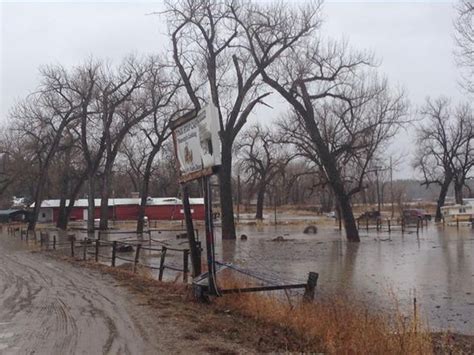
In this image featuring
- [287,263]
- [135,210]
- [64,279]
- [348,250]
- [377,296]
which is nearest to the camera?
[377,296]

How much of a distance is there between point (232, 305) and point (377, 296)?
5.08 m

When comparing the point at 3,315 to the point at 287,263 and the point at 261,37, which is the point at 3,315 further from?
the point at 261,37

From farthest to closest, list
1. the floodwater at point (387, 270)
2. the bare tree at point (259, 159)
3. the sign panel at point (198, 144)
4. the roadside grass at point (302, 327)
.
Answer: the bare tree at point (259, 159) < the floodwater at point (387, 270) < the sign panel at point (198, 144) < the roadside grass at point (302, 327)

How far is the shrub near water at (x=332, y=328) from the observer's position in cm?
639

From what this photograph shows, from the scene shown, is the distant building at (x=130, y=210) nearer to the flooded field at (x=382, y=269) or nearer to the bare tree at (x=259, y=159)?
the bare tree at (x=259, y=159)

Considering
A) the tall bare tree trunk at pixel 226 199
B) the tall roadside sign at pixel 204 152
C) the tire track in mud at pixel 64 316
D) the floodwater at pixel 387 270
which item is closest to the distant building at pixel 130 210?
the tall bare tree trunk at pixel 226 199

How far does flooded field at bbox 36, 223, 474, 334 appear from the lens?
12.5 metres

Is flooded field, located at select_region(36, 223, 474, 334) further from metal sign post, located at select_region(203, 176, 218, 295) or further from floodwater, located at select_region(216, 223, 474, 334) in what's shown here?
metal sign post, located at select_region(203, 176, 218, 295)

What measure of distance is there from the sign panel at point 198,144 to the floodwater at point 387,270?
14.5 ft

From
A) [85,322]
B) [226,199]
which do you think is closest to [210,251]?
[85,322]

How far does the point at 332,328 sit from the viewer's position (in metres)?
7.41

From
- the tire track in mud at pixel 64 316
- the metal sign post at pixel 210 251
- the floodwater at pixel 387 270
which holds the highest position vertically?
the metal sign post at pixel 210 251

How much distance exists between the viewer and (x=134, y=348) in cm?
703

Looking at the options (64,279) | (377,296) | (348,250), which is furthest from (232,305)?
(348,250)
